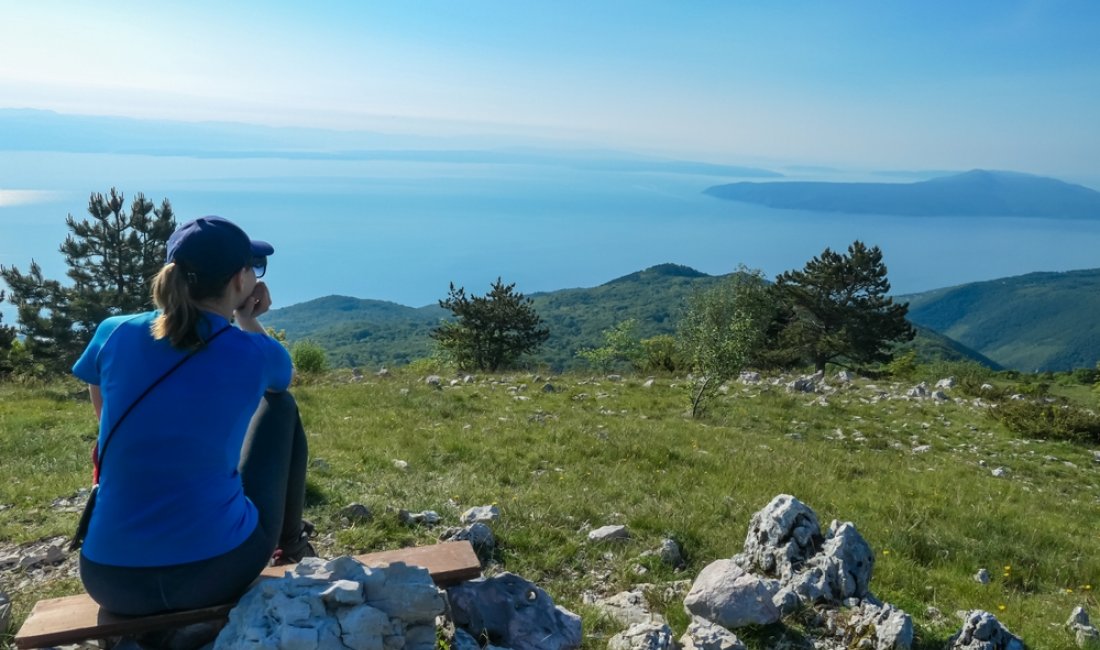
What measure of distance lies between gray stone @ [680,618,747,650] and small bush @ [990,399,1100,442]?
1634cm

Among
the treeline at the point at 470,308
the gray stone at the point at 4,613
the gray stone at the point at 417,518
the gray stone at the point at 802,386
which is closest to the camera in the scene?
the gray stone at the point at 4,613

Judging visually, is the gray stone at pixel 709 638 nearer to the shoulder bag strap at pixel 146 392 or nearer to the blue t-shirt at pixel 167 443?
the blue t-shirt at pixel 167 443

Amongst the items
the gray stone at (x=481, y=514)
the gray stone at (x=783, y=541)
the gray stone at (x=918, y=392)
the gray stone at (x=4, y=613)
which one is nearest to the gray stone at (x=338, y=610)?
the gray stone at (x=4, y=613)

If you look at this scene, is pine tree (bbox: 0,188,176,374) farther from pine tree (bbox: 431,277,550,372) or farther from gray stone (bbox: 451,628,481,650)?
gray stone (bbox: 451,628,481,650)

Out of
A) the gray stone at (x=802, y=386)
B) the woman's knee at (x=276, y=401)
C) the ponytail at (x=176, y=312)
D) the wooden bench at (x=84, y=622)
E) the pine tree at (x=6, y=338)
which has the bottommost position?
the pine tree at (x=6, y=338)

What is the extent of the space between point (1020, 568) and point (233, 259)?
8.36 metres

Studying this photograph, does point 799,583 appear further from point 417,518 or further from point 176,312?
point 176,312

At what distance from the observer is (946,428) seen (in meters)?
17.6

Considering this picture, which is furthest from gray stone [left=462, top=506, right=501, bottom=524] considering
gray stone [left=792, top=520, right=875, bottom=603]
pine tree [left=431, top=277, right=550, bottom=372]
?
pine tree [left=431, top=277, right=550, bottom=372]

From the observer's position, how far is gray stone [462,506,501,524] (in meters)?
6.90

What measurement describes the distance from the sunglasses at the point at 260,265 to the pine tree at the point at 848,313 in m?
47.1

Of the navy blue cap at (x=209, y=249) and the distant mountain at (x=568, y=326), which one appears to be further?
the distant mountain at (x=568, y=326)

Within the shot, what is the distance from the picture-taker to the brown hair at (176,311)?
320 centimetres

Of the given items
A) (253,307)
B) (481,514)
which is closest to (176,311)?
(253,307)
